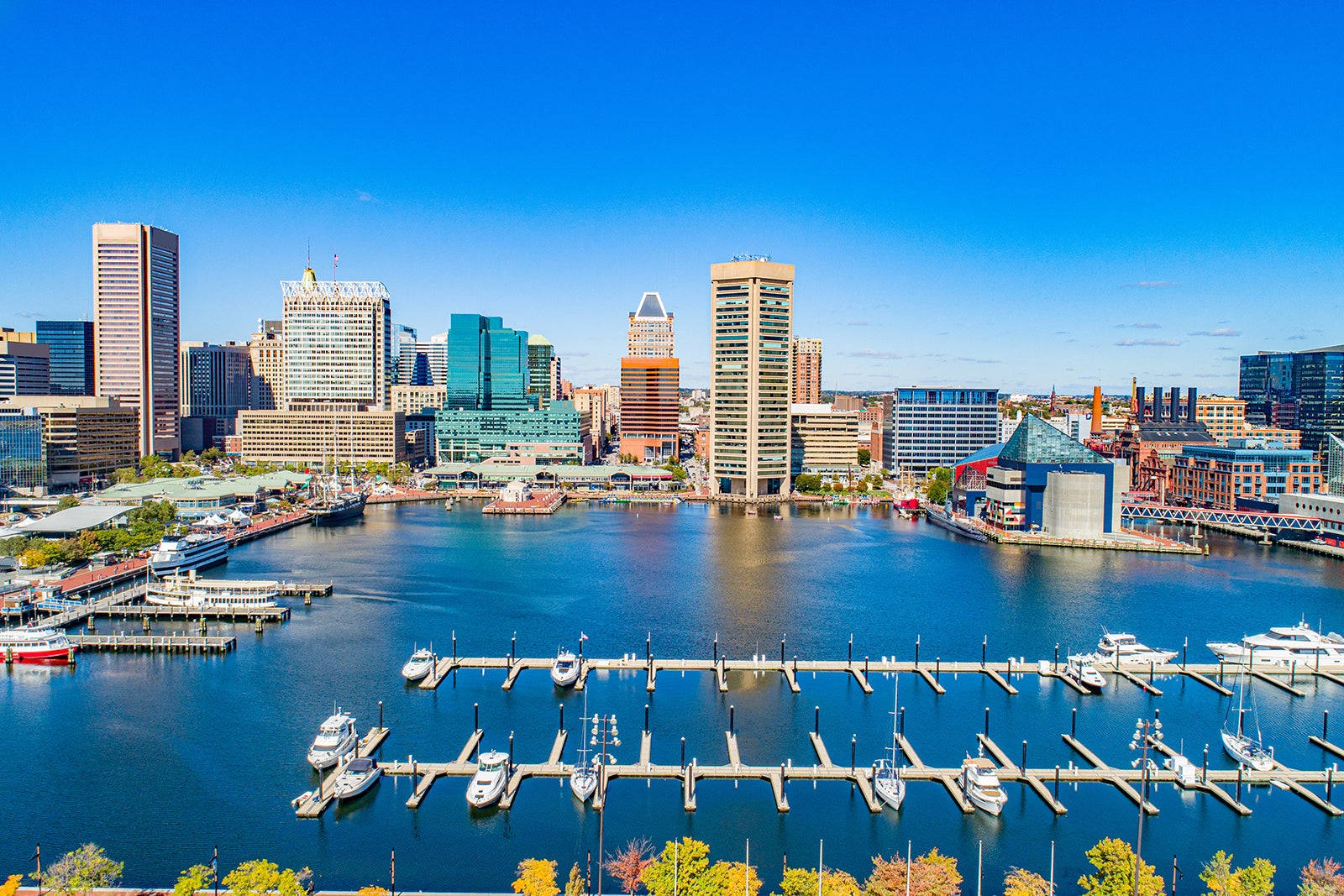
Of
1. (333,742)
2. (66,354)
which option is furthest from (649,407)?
(333,742)

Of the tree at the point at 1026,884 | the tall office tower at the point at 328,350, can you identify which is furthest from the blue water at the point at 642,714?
the tall office tower at the point at 328,350

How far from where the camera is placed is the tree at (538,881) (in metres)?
13.2

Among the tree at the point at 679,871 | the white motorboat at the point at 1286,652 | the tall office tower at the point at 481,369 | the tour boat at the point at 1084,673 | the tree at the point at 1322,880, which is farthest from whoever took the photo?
the tall office tower at the point at 481,369

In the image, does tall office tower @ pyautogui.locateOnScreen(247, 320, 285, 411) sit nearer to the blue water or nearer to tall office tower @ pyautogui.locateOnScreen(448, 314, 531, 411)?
tall office tower @ pyautogui.locateOnScreen(448, 314, 531, 411)

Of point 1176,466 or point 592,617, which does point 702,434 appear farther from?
point 592,617

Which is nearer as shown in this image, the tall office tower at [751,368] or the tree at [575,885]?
the tree at [575,885]

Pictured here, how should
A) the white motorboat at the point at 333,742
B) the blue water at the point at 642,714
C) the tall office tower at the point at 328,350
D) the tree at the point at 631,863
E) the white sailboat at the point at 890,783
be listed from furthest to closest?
the tall office tower at the point at 328,350, the white motorboat at the point at 333,742, the white sailboat at the point at 890,783, the blue water at the point at 642,714, the tree at the point at 631,863

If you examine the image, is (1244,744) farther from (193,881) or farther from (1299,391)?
(1299,391)

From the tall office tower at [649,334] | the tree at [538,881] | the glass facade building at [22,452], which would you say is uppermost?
the tall office tower at [649,334]

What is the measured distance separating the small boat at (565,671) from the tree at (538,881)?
978 cm

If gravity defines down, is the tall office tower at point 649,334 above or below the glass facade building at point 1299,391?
above

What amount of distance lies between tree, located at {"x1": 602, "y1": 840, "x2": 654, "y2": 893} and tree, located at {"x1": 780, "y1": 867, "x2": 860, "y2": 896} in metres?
2.09

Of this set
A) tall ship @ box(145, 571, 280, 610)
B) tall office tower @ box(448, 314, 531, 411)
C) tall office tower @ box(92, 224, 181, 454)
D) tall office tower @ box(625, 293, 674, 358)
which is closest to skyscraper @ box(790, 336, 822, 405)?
tall office tower @ box(625, 293, 674, 358)

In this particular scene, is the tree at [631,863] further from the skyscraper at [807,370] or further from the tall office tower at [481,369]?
the skyscraper at [807,370]
